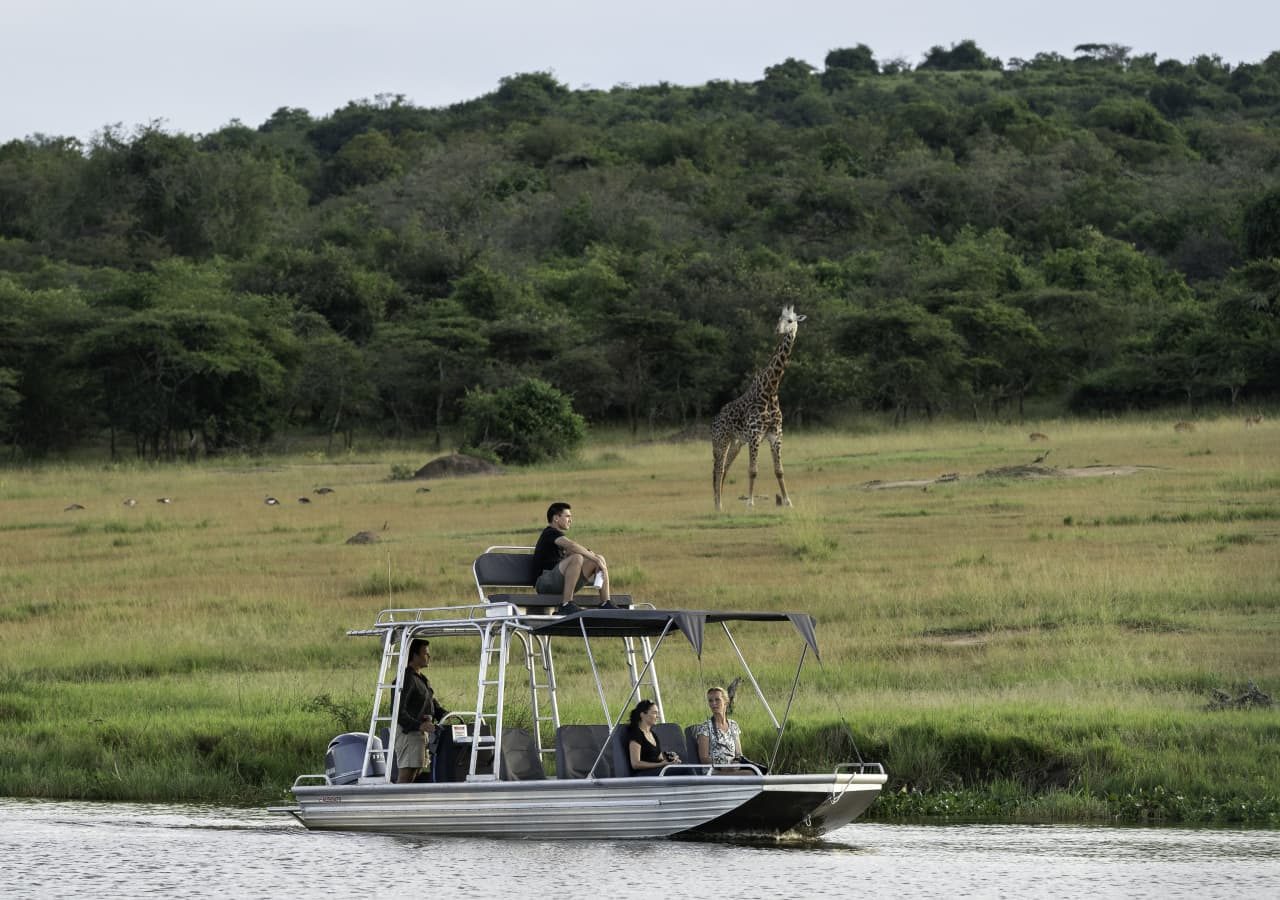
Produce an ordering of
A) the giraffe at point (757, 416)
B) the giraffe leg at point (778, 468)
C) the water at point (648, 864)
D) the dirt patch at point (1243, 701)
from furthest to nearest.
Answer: the giraffe at point (757, 416) → the giraffe leg at point (778, 468) → the dirt patch at point (1243, 701) → the water at point (648, 864)

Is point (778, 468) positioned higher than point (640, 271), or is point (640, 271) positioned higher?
point (640, 271)

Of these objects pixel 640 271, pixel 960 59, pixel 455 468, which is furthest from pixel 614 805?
pixel 960 59

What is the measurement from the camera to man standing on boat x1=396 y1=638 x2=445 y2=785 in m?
13.9

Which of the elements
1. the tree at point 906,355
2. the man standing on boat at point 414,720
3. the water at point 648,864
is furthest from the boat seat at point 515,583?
the tree at point 906,355

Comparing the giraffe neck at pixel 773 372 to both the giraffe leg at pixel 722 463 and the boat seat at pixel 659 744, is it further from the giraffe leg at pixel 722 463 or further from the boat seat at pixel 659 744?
the boat seat at pixel 659 744

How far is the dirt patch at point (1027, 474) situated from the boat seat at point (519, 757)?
2212cm

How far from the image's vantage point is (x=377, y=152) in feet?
363

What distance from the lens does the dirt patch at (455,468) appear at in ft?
145

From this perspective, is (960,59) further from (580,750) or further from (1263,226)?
(580,750)

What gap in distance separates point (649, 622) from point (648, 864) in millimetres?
1657

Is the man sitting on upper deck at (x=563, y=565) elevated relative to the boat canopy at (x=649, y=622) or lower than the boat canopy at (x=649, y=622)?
elevated

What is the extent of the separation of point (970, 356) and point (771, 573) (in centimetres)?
3510

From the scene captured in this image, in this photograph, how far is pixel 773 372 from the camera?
35.6 metres

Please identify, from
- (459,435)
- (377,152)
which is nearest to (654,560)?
(459,435)
